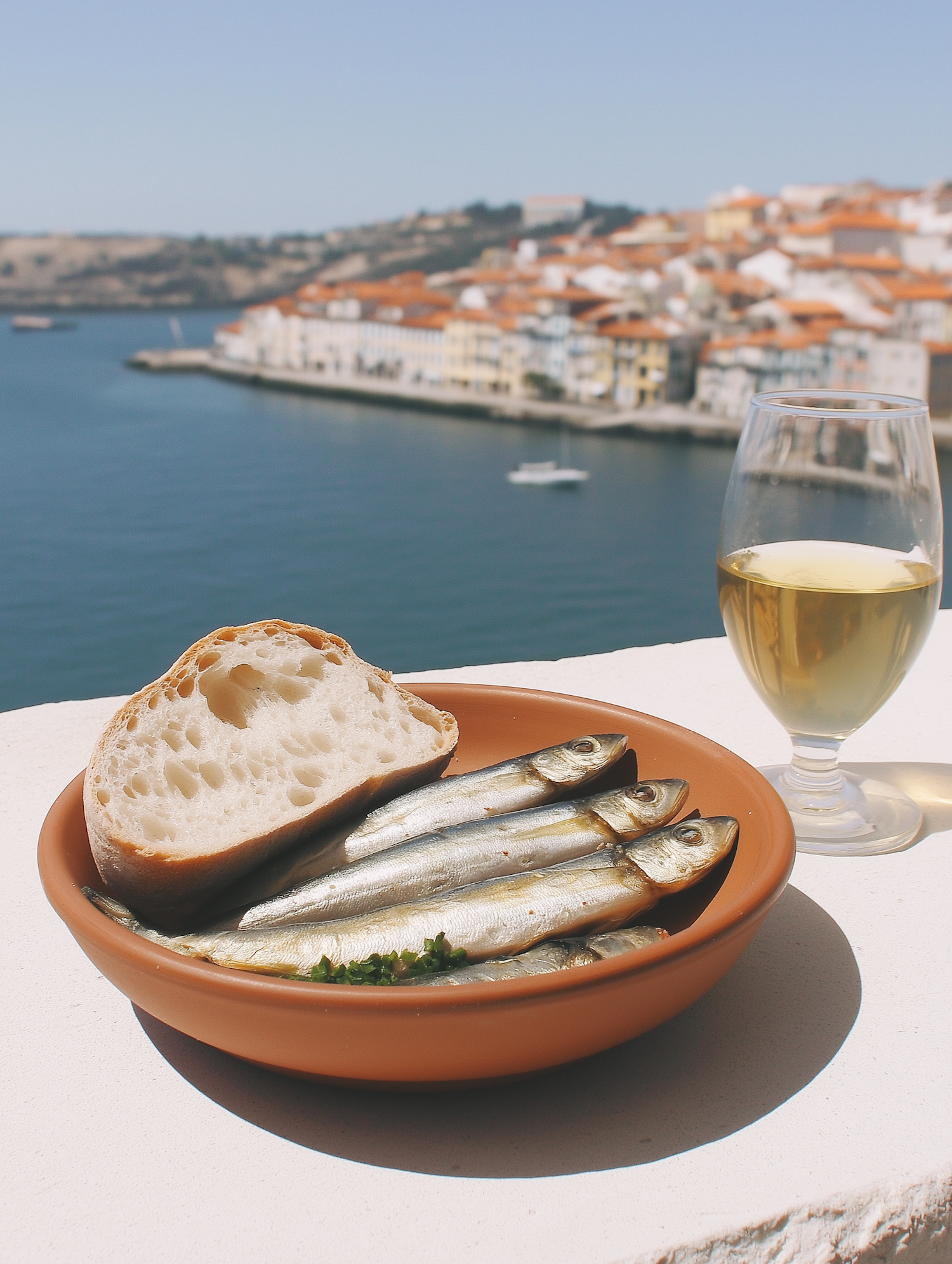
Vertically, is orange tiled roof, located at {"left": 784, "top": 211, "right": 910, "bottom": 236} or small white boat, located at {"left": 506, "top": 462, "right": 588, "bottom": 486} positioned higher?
orange tiled roof, located at {"left": 784, "top": 211, "right": 910, "bottom": 236}

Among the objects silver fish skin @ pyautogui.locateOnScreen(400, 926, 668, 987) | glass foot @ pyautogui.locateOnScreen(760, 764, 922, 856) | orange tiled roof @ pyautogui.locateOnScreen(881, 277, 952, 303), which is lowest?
glass foot @ pyautogui.locateOnScreen(760, 764, 922, 856)

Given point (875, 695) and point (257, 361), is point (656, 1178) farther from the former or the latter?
point (257, 361)

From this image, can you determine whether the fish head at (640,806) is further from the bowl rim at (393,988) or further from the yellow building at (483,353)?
the yellow building at (483,353)

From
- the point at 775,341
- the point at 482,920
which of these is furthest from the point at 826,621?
the point at 775,341

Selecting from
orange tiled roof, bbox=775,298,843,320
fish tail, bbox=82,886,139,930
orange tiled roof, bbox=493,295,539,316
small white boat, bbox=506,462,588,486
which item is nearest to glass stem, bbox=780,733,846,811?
fish tail, bbox=82,886,139,930

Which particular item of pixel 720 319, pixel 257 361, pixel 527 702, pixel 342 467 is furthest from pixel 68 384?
pixel 527 702

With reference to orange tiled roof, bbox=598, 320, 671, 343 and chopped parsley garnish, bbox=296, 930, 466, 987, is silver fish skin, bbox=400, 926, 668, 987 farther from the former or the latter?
orange tiled roof, bbox=598, 320, 671, 343
